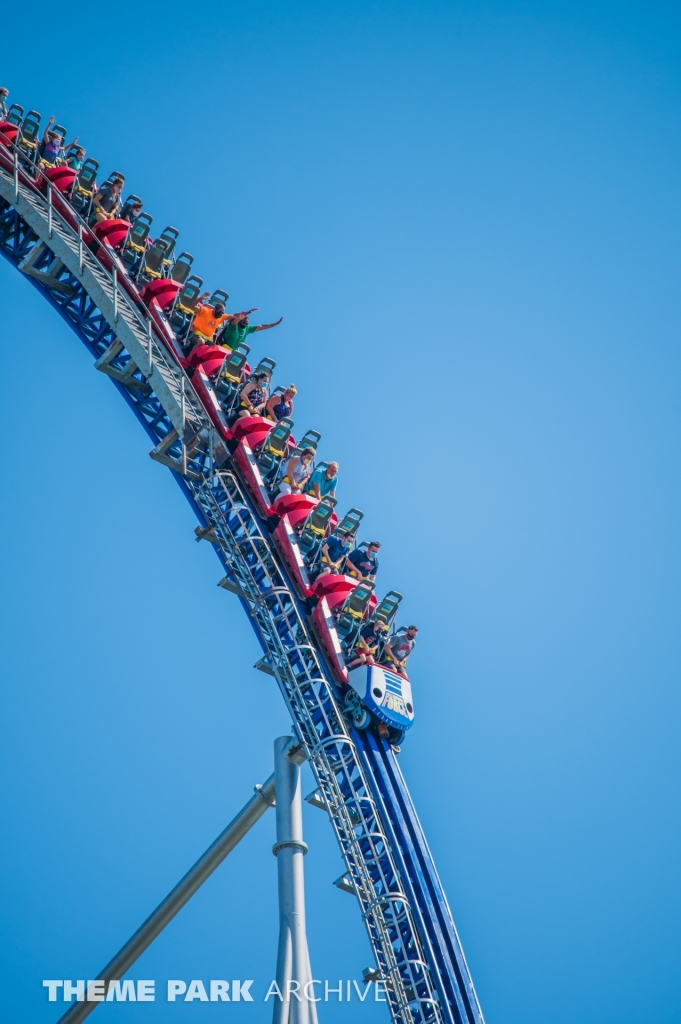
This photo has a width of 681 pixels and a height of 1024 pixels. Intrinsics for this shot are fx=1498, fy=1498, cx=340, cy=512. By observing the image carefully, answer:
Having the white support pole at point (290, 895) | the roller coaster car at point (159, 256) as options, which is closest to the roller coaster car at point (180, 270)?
the roller coaster car at point (159, 256)

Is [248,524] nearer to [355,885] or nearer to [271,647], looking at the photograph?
[271,647]

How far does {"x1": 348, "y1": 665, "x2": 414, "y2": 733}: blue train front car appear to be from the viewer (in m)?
15.2

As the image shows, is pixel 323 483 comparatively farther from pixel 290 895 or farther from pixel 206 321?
pixel 290 895

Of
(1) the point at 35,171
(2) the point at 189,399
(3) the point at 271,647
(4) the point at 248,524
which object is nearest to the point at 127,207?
(1) the point at 35,171

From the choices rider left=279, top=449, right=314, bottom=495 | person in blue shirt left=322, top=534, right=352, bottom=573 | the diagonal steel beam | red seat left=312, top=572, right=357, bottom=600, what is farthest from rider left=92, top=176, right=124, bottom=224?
the diagonal steel beam

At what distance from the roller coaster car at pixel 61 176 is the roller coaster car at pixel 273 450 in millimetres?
4052

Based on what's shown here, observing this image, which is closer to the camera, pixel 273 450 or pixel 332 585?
pixel 332 585

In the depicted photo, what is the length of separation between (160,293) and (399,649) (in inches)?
200

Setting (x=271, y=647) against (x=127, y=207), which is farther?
(x=127, y=207)

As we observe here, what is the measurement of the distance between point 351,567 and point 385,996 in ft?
15.6

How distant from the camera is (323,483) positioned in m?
17.1

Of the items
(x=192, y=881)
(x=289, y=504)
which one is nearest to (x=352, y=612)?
(x=289, y=504)

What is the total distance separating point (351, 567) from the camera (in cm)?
1650

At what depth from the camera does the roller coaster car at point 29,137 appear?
1802 cm
